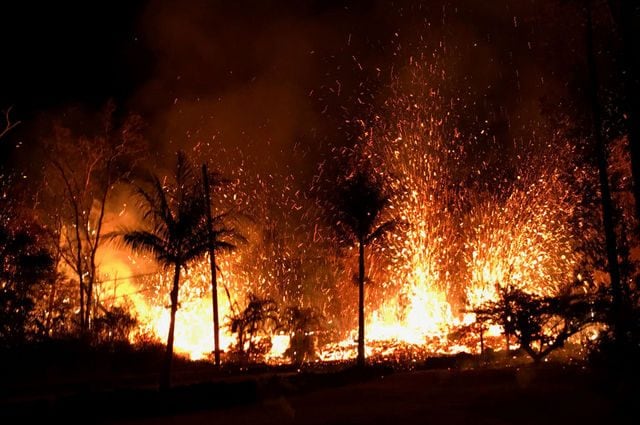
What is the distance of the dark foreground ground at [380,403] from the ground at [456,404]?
0.05 ft

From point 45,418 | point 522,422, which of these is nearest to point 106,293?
point 45,418

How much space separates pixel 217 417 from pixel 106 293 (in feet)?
91.3

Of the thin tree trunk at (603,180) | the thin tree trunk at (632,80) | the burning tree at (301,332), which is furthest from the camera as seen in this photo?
the burning tree at (301,332)

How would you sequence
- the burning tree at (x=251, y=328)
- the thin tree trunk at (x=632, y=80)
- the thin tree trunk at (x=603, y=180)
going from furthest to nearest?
the burning tree at (x=251, y=328), the thin tree trunk at (x=603, y=180), the thin tree trunk at (x=632, y=80)

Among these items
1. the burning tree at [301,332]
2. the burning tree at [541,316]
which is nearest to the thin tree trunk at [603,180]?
the burning tree at [541,316]

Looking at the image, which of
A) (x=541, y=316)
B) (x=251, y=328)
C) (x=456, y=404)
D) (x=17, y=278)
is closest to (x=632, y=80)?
(x=541, y=316)

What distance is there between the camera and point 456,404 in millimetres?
9695

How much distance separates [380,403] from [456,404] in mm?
1227

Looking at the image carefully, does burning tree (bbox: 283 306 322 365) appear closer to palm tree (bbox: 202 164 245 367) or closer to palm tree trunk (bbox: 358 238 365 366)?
palm tree (bbox: 202 164 245 367)

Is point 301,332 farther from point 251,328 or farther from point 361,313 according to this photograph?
point 361,313

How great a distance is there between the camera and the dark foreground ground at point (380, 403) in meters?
8.74

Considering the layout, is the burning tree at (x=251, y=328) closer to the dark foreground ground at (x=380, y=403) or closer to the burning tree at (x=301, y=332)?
the burning tree at (x=301, y=332)

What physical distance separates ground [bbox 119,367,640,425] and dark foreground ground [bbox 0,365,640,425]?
14 millimetres

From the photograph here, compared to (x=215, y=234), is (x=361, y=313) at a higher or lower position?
lower
